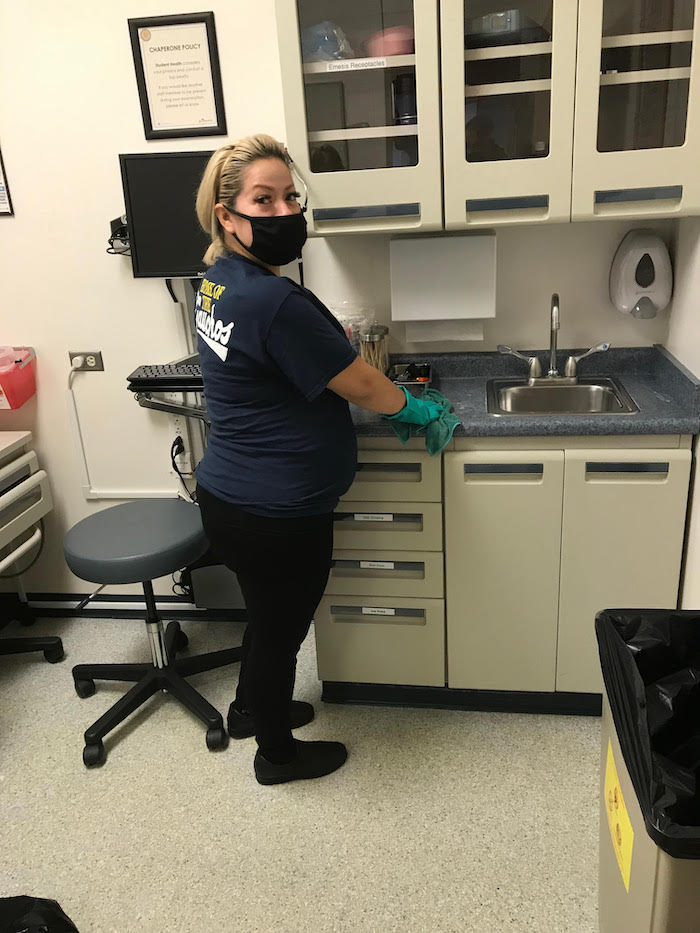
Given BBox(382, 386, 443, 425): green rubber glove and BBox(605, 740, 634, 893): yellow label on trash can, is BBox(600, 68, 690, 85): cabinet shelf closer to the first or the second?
BBox(382, 386, 443, 425): green rubber glove

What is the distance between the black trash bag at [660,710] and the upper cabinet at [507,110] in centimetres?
117

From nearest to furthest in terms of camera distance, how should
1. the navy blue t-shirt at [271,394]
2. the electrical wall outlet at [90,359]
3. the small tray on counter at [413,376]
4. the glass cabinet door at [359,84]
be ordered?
1. the navy blue t-shirt at [271,394]
2. the glass cabinet door at [359,84]
3. the small tray on counter at [413,376]
4. the electrical wall outlet at [90,359]

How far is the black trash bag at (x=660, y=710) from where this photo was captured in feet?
3.03

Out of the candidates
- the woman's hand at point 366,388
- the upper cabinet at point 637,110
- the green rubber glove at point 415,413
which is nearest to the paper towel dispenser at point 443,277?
the upper cabinet at point 637,110

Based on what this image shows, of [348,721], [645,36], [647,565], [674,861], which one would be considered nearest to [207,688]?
[348,721]

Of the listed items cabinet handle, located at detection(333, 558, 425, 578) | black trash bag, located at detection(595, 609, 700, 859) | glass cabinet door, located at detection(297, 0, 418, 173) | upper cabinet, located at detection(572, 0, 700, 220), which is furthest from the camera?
cabinet handle, located at detection(333, 558, 425, 578)

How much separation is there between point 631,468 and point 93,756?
1690 millimetres

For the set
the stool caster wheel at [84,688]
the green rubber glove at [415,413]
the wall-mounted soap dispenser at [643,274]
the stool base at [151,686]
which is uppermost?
the wall-mounted soap dispenser at [643,274]

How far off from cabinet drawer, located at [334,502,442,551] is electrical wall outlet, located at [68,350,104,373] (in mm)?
1118

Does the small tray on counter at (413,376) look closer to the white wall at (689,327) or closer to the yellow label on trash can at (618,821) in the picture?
the white wall at (689,327)

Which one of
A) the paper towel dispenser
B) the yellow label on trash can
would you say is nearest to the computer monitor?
the paper towel dispenser

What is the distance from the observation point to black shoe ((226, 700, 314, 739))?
7.25 feet

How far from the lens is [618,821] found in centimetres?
112

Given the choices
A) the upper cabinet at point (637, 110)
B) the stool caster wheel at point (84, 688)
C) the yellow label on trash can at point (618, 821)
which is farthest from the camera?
the stool caster wheel at point (84, 688)
